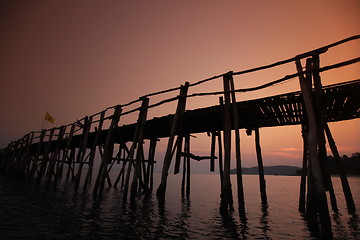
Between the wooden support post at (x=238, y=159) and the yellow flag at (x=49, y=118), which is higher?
the yellow flag at (x=49, y=118)

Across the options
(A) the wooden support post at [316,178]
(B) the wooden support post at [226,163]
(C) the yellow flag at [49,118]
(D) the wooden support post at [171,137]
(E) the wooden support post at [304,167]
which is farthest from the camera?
(C) the yellow flag at [49,118]

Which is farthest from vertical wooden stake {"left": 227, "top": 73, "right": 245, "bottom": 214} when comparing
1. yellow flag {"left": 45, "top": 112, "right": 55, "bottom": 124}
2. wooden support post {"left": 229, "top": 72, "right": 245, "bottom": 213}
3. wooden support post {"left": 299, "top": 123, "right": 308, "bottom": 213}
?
yellow flag {"left": 45, "top": 112, "right": 55, "bottom": 124}

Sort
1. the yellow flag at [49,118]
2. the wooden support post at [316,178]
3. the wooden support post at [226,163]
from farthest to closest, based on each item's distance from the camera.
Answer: the yellow flag at [49,118], the wooden support post at [226,163], the wooden support post at [316,178]

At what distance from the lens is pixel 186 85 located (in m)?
8.95

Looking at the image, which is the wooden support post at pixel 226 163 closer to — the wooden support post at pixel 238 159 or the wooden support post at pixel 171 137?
the wooden support post at pixel 238 159

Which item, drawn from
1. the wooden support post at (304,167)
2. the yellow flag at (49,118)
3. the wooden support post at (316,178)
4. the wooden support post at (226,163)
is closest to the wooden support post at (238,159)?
the wooden support post at (226,163)

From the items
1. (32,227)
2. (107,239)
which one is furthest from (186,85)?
(32,227)

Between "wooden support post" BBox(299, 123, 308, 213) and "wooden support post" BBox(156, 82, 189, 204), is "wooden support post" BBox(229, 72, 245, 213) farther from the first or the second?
"wooden support post" BBox(299, 123, 308, 213)

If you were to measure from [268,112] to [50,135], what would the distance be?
19442mm

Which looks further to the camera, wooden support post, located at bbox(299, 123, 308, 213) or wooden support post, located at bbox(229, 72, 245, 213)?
wooden support post, located at bbox(299, 123, 308, 213)

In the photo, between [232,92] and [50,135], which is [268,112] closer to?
[232,92]

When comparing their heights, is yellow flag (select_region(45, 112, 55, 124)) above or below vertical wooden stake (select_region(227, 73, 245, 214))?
above

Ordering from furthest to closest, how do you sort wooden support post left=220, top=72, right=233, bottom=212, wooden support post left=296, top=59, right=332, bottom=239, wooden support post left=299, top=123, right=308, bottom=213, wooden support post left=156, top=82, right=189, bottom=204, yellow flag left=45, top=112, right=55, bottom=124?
1. yellow flag left=45, top=112, right=55, bottom=124
2. wooden support post left=156, top=82, right=189, bottom=204
3. wooden support post left=299, top=123, right=308, bottom=213
4. wooden support post left=220, top=72, right=233, bottom=212
5. wooden support post left=296, top=59, right=332, bottom=239

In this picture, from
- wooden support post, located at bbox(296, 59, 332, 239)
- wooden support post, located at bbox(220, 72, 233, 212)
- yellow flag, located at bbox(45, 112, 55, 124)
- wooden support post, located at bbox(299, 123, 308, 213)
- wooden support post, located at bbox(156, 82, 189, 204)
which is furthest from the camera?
yellow flag, located at bbox(45, 112, 55, 124)
